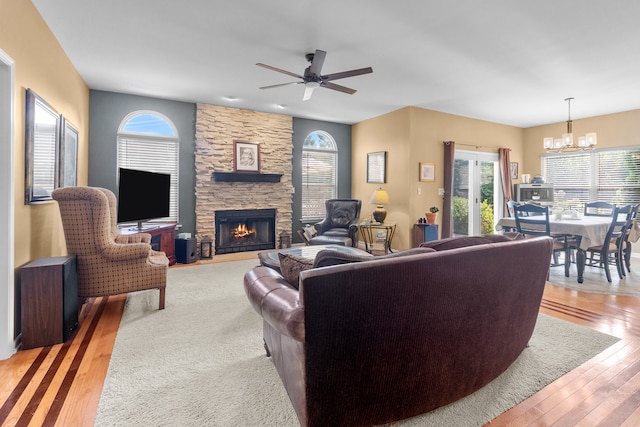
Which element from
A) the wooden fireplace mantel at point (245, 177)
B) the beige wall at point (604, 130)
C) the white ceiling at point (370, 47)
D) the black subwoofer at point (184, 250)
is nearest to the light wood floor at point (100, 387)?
the black subwoofer at point (184, 250)

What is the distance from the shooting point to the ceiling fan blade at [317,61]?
3188 millimetres

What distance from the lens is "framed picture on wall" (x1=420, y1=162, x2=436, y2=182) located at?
586 cm

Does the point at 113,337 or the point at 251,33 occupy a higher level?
the point at 251,33

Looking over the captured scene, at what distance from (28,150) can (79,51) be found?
66.6 inches

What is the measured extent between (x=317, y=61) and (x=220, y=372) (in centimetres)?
297

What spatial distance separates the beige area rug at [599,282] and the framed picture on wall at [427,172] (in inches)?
94.1

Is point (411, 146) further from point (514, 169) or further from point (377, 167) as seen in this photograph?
point (514, 169)

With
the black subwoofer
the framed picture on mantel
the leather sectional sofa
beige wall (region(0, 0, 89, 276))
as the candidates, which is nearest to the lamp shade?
the framed picture on mantel

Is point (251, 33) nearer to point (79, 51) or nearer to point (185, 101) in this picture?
point (79, 51)

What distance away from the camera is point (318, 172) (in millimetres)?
6977

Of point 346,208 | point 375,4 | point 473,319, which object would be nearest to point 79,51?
point 375,4

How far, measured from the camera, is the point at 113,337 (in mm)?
2531

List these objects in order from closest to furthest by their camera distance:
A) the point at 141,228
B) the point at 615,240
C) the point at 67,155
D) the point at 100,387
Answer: the point at 100,387 → the point at 67,155 → the point at 615,240 → the point at 141,228

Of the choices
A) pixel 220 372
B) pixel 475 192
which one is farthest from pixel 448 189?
pixel 220 372
